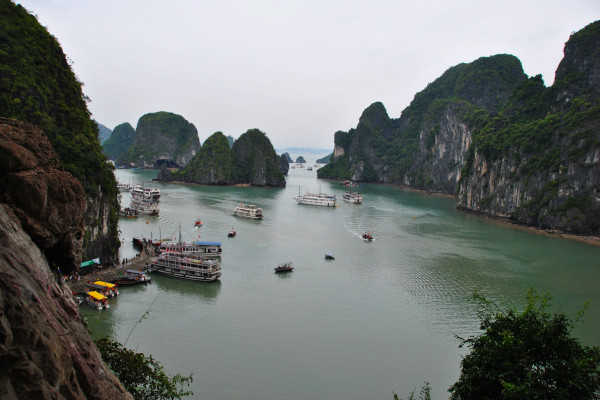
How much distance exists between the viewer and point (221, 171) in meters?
102

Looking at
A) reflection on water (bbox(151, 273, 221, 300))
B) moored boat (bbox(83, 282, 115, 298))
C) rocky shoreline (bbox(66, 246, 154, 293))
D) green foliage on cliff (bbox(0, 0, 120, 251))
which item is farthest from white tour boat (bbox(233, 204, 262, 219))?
moored boat (bbox(83, 282, 115, 298))

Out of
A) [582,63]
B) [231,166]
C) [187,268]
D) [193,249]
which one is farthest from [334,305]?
[231,166]

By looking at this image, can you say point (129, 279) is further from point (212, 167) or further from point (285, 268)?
point (212, 167)

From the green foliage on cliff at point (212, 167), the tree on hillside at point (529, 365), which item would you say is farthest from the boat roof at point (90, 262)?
the green foliage on cliff at point (212, 167)

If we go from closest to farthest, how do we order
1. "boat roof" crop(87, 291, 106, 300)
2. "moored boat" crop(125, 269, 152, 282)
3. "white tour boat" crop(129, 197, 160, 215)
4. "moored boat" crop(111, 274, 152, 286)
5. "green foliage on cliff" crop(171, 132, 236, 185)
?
"boat roof" crop(87, 291, 106, 300), "moored boat" crop(111, 274, 152, 286), "moored boat" crop(125, 269, 152, 282), "white tour boat" crop(129, 197, 160, 215), "green foliage on cliff" crop(171, 132, 236, 185)

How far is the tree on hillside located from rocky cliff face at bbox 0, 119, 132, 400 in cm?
922

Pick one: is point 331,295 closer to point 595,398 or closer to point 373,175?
point 595,398

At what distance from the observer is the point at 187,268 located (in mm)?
28844

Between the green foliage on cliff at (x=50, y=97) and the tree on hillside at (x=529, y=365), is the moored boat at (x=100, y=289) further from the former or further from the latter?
the tree on hillside at (x=529, y=365)

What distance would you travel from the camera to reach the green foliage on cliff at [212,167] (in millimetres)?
102125

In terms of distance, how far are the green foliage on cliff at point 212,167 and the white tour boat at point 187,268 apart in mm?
73350

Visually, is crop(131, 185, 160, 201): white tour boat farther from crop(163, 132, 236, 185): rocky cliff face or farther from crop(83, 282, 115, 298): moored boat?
crop(83, 282, 115, 298): moored boat

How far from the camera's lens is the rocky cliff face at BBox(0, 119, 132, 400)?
5.36 metres

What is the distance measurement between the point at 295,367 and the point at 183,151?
136 m
